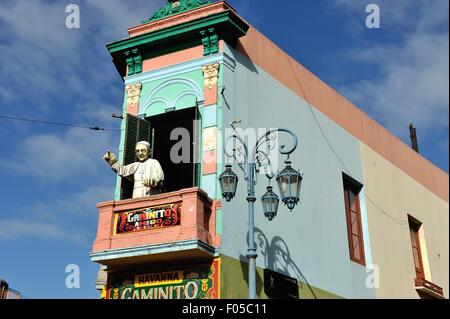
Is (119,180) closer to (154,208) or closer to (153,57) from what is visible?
(154,208)

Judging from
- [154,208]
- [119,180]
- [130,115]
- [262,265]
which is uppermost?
[130,115]

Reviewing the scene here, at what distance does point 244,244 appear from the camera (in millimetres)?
12758

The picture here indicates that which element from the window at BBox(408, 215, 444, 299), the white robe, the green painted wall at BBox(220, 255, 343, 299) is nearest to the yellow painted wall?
the window at BBox(408, 215, 444, 299)

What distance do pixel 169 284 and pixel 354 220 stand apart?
7.40 metres

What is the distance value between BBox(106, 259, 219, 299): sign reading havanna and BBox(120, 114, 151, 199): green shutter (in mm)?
1888

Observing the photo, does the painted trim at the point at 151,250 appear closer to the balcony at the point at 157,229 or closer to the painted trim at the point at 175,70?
the balcony at the point at 157,229

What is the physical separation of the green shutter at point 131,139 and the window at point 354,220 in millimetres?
6636

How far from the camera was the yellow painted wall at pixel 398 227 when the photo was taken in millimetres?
17922

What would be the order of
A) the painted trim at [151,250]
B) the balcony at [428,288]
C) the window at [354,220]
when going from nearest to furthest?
the painted trim at [151,250] < the window at [354,220] < the balcony at [428,288]

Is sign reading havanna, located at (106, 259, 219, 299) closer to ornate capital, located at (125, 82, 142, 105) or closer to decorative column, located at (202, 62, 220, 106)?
decorative column, located at (202, 62, 220, 106)

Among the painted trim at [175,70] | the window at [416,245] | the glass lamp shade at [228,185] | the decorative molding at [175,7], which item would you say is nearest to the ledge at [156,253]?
Result: the glass lamp shade at [228,185]

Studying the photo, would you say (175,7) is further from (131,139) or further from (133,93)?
(131,139)
